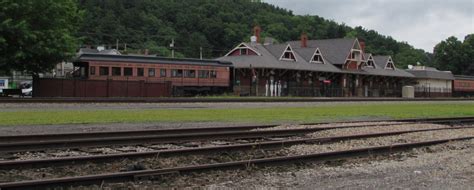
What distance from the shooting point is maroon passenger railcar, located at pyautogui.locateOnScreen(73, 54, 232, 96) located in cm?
4275

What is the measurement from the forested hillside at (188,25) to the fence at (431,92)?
162 ft

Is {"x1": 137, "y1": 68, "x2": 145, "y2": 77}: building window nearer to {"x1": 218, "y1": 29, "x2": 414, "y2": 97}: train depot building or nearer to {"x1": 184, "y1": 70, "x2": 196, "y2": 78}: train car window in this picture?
{"x1": 184, "y1": 70, "x2": 196, "y2": 78}: train car window

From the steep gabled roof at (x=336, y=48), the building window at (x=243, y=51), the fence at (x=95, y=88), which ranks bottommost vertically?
the fence at (x=95, y=88)

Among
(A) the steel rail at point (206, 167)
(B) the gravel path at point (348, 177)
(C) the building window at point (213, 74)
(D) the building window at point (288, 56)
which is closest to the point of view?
(A) the steel rail at point (206, 167)

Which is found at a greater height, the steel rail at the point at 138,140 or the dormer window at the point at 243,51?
the dormer window at the point at 243,51

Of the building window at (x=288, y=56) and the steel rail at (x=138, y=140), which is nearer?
the steel rail at (x=138, y=140)

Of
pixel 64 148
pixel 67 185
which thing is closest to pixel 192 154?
pixel 64 148

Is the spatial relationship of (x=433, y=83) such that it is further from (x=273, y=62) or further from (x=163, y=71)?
(x=163, y=71)

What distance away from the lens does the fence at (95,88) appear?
38469 millimetres

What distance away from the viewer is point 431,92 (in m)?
83.4

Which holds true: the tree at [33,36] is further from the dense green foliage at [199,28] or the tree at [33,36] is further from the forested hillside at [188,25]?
the forested hillside at [188,25]

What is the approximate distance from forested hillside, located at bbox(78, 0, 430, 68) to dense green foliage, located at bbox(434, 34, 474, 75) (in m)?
10.9

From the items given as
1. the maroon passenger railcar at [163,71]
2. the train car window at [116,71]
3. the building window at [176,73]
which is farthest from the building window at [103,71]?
the building window at [176,73]

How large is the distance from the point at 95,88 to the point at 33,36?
247 inches
